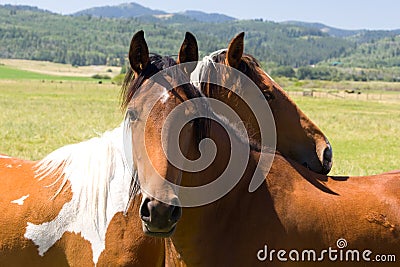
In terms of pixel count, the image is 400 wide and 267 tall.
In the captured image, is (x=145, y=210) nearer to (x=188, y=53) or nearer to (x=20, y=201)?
(x=188, y=53)

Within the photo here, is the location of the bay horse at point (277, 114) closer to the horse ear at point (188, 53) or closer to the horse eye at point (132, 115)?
the horse ear at point (188, 53)

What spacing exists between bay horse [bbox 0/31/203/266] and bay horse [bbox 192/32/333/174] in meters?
1.15

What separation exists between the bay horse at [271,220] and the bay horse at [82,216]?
1.17ft

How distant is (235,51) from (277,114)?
0.75m

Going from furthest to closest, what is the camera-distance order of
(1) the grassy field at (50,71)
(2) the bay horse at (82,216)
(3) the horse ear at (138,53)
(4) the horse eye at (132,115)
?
(1) the grassy field at (50,71) < (2) the bay horse at (82,216) < (3) the horse ear at (138,53) < (4) the horse eye at (132,115)

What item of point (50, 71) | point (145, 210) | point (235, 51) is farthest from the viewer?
point (50, 71)

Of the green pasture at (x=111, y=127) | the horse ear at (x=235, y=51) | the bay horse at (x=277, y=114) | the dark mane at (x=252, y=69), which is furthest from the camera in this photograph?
the green pasture at (x=111, y=127)

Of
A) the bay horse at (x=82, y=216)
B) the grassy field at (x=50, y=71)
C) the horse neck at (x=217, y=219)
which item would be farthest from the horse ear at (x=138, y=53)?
the grassy field at (x=50, y=71)

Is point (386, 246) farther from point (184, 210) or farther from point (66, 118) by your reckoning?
point (66, 118)

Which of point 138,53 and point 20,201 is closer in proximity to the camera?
point 138,53

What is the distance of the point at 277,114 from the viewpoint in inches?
182

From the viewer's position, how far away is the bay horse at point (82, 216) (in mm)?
3555

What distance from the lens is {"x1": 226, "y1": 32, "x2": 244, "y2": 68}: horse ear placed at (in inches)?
166

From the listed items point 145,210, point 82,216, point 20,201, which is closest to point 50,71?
point 20,201
